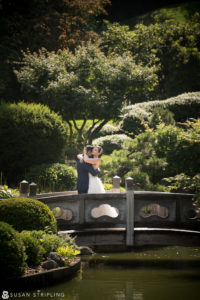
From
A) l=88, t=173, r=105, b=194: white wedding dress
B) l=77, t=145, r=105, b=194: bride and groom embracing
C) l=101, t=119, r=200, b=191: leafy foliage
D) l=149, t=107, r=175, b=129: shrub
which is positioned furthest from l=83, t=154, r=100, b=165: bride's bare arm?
l=149, t=107, r=175, b=129: shrub

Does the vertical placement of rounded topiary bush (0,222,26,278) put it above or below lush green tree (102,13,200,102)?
below

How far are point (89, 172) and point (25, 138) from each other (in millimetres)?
6190

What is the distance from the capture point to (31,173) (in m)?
18.4

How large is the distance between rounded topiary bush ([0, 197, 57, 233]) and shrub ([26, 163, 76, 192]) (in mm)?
7632

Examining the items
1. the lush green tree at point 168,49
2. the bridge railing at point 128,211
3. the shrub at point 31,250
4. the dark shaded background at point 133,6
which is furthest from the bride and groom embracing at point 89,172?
the dark shaded background at point 133,6

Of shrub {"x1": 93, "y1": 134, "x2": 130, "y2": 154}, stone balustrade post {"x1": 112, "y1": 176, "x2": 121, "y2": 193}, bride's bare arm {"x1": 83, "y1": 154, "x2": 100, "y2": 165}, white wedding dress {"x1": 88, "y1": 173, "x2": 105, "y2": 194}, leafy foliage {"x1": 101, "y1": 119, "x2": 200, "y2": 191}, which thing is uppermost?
shrub {"x1": 93, "y1": 134, "x2": 130, "y2": 154}

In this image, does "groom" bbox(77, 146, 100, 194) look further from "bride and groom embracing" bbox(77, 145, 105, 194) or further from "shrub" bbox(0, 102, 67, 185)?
"shrub" bbox(0, 102, 67, 185)

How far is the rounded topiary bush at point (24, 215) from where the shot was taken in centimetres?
990

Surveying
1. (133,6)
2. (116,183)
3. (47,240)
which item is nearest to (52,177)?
(116,183)

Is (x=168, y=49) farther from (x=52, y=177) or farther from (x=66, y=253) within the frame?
(x=66, y=253)

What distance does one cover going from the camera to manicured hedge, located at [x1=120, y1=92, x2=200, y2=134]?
2436 cm

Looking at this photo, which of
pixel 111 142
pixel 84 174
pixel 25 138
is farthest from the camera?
pixel 111 142

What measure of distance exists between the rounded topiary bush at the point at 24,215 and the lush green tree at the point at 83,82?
1238 cm

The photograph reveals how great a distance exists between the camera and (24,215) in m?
9.95
